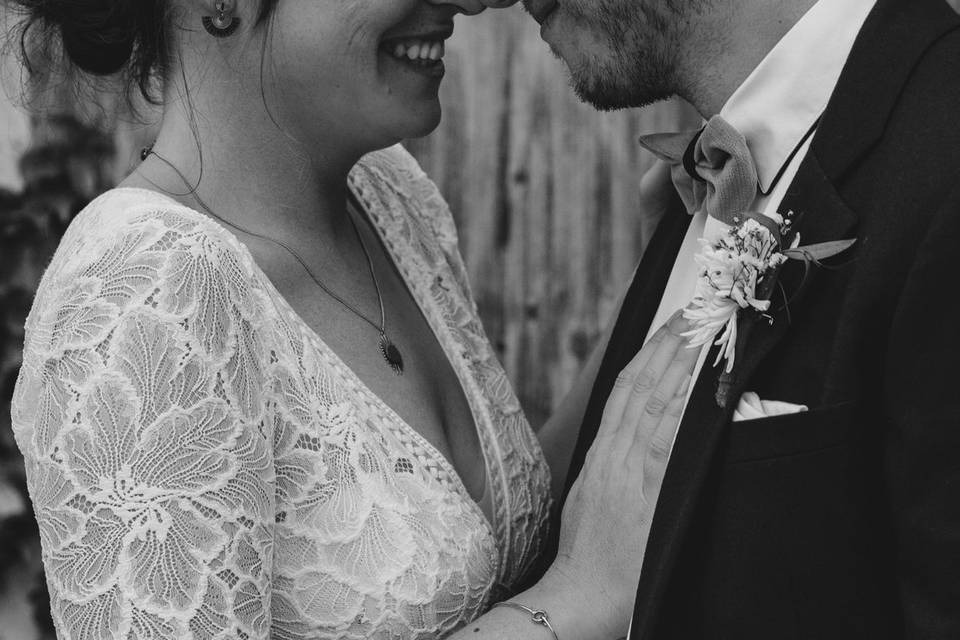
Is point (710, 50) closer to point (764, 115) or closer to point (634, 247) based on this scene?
point (764, 115)

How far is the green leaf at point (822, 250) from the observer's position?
1629 millimetres

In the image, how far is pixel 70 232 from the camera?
1912 millimetres

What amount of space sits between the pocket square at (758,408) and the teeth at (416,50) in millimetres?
941

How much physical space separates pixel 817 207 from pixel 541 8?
84cm

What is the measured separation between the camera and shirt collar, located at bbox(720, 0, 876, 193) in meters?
1.87

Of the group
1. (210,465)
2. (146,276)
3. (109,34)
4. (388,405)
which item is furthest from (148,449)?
(109,34)

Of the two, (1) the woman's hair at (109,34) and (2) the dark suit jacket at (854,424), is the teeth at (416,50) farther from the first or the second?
(2) the dark suit jacket at (854,424)

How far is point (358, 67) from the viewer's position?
212 cm

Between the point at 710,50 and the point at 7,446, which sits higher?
the point at 710,50

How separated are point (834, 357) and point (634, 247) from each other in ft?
5.75

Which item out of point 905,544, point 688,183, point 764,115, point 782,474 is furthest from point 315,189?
point 905,544

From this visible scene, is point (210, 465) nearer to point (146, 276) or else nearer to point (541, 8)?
point (146, 276)

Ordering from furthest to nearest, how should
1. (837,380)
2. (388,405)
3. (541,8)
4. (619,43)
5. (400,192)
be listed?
(400,192)
(541,8)
(619,43)
(388,405)
(837,380)

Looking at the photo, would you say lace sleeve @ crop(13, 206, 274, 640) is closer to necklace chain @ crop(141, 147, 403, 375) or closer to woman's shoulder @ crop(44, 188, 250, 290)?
woman's shoulder @ crop(44, 188, 250, 290)
